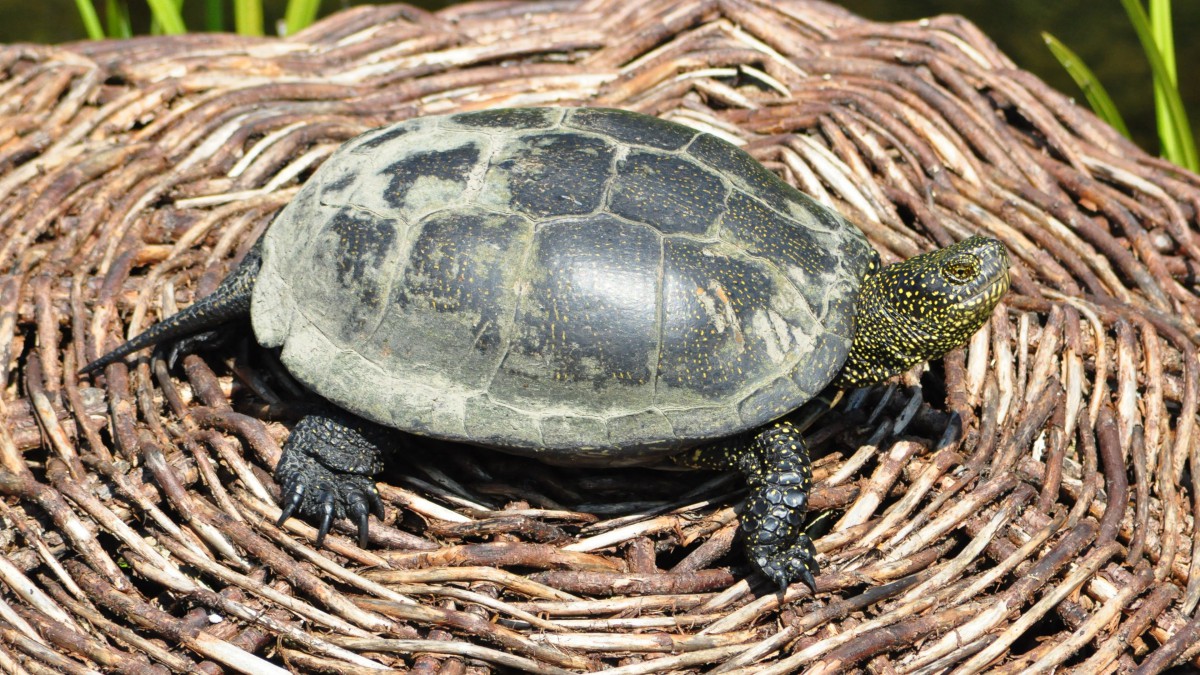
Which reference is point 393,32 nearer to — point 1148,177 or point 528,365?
point 528,365

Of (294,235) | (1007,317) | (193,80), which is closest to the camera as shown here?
(294,235)

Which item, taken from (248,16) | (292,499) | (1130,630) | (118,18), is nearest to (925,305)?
(1130,630)

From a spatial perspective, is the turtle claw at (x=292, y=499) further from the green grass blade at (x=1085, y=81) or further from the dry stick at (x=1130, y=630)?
the green grass blade at (x=1085, y=81)

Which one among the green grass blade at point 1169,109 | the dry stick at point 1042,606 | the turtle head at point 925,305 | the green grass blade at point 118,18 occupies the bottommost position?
the dry stick at point 1042,606

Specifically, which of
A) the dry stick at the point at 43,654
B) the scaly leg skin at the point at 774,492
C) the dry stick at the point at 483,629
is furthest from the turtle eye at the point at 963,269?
the dry stick at the point at 43,654

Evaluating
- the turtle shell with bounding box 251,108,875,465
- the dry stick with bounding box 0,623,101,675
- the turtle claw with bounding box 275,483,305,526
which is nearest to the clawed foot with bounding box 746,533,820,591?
the turtle shell with bounding box 251,108,875,465

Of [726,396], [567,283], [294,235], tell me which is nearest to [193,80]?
[294,235]
